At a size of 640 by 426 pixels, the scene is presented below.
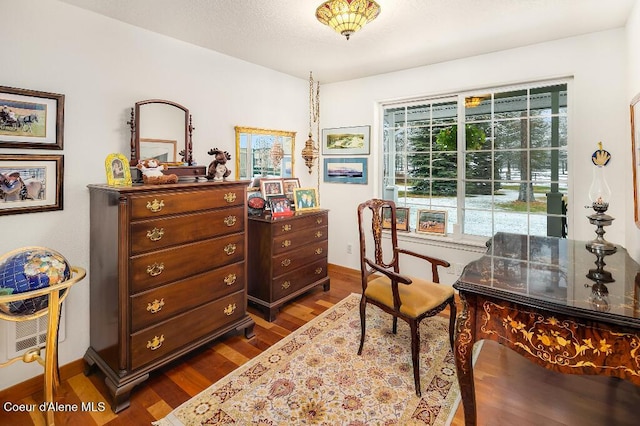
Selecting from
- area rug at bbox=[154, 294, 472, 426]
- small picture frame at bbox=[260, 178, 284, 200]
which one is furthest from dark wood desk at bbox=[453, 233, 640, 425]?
small picture frame at bbox=[260, 178, 284, 200]

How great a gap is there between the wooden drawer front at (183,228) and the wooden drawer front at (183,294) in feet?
0.95

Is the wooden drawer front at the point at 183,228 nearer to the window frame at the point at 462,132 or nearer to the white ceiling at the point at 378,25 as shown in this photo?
the white ceiling at the point at 378,25

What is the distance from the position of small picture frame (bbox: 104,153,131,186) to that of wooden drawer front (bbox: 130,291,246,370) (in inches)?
39.7

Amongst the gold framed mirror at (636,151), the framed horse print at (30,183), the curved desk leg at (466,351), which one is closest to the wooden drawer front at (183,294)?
the framed horse print at (30,183)

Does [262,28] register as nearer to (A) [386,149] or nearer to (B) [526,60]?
(A) [386,149]

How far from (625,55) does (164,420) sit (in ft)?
13.7

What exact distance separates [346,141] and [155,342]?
3.15 meters

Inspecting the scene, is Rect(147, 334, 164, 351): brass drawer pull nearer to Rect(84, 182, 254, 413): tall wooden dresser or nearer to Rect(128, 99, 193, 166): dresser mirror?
Rect(84, 182, 254, 413): tall wooden dresser

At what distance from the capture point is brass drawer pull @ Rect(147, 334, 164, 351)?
84.0 inches

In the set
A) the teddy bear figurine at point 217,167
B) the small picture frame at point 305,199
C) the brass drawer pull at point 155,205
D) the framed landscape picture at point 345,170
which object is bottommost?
the brass drawer pull at point 155,205

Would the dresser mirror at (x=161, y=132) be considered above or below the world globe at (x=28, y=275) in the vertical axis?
above

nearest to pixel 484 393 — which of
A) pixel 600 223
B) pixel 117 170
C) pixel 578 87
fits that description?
pixel 600 223

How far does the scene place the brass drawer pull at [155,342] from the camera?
213 cm

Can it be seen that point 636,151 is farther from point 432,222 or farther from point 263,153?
point 263,153
